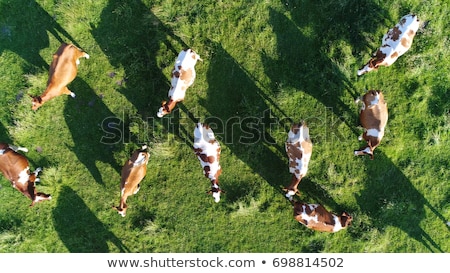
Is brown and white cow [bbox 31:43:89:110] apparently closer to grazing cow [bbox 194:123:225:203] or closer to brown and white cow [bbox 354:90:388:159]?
grazing cow [bbox 194:123:225:203]

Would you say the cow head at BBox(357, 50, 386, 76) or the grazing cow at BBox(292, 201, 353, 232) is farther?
the grazing cow at BBox(292, 201, 353, 232)

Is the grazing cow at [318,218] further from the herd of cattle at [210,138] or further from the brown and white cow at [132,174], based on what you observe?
the brown and white cow at [132,174]

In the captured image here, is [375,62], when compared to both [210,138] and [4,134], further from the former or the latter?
[4,134]

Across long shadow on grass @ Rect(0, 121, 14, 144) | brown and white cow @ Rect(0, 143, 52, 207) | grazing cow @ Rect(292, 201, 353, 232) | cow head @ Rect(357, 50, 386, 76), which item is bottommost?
brown and white cow @ Rect(0, 143, 52, 207)

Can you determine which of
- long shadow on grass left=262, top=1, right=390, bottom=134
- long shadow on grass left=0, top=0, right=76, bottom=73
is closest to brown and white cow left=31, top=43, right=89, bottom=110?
long shadow on grass left=0, top=0, right=76, bottom=73

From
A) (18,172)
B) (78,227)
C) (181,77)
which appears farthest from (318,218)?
(18,172)

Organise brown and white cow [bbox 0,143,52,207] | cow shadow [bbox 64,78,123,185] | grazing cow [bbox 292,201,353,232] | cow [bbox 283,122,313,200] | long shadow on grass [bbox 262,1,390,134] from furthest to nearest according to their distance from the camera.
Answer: cow shadow [bbox 64,78,123,185] < long shadow on grass [bbox 262,1,390,134] < grazing cow [bbox 292,201,353,232] < brown and white cow [bbox 0,143,52,207] < cow [bbox 283,122,313,200]

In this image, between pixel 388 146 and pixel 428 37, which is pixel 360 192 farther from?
pixel 428 37
